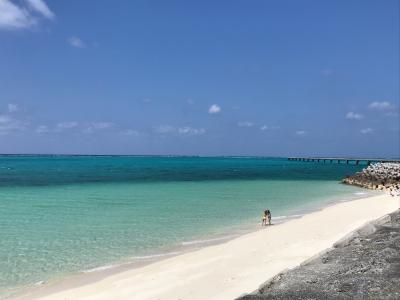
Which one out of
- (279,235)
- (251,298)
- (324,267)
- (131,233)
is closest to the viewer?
(251,298)

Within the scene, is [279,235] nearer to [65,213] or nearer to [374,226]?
[374,226]

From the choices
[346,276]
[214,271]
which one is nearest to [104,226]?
[214,271]

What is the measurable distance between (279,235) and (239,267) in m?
5.41

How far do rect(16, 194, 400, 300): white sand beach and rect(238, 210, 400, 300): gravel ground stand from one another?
1.09 m

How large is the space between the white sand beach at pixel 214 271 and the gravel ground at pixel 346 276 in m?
1.09

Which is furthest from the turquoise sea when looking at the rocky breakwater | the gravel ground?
the rocky breakwater

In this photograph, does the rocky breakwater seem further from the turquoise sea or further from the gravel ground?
the gravel ground

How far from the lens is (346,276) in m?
8.91

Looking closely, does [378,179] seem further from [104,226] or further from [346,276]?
[346,276]

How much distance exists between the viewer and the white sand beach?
10.2 metres

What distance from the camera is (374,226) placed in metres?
15.0

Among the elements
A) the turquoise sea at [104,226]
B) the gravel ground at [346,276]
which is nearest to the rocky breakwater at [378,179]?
the turquoise sea at [104,226]

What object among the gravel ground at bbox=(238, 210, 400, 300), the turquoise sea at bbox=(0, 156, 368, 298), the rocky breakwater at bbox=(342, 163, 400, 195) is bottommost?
the turquoise sea at bbox=(0, 156, 368, 298)

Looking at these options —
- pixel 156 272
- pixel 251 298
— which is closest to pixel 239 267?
pixel 156 272
